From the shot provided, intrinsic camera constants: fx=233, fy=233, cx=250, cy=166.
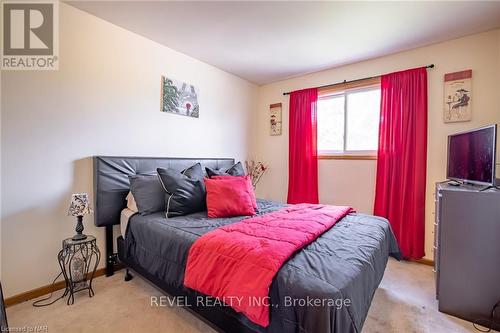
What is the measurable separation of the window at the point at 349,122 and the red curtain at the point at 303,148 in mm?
130

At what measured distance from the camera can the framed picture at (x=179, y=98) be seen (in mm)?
2730

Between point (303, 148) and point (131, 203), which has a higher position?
point (303, 148)

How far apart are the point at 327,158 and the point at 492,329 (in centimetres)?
221

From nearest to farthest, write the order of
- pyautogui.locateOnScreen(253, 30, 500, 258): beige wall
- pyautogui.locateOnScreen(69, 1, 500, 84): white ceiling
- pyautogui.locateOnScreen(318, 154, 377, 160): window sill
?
pyautogui.locateOnScreen(69, 1, 500, 84): white ceiling < pyautogui.locateOnScreen(253, 30, 500, 258): beige wall < pyautogui.locateOnScreen(318, 154, 377, 160): window sill

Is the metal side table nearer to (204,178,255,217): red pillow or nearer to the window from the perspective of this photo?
(204,178,255,217): red pillow

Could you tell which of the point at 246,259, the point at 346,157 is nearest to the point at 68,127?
the point at 246,259

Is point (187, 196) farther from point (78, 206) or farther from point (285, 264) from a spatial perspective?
point (285, 264)

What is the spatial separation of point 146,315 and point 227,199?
1038 mm

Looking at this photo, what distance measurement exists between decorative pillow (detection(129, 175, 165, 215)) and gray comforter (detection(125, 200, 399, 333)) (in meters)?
0.12

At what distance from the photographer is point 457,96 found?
2447 mm

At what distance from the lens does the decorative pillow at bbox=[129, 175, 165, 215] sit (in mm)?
2098

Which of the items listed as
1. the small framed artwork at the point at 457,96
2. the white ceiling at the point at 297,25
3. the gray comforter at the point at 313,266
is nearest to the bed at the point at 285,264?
the gray comforter at the point at 313,266

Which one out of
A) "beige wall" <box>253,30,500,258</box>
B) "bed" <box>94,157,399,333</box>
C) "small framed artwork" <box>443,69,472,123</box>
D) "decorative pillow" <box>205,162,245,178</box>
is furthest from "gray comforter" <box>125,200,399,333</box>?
"small framed artwork" <box>443,69,472,123</box>

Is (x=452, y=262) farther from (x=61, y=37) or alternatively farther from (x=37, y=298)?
(x=61, y=37)
